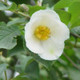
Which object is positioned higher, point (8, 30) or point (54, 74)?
point (8, 30)

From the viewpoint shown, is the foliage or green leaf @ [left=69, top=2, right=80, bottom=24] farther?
green leaf @ [left=69, top=2, right=80, bottom=24]

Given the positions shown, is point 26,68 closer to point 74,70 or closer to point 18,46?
point 18,46

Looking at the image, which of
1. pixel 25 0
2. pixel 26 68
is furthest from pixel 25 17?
pixel 26 68

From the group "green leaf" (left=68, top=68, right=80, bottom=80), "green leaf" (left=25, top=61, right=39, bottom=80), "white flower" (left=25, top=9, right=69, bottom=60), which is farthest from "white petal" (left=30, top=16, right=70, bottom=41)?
"green leaf" (left=68, top=68, right=80, bottom=80)

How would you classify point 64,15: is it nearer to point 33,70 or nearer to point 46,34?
point 46,34

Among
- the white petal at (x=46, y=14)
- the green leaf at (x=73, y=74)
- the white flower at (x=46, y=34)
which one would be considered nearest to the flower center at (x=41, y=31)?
the white flower at (x=46, y=34)

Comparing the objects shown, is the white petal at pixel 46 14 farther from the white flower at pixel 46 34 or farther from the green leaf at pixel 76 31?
the green leaf at pixel 76 31

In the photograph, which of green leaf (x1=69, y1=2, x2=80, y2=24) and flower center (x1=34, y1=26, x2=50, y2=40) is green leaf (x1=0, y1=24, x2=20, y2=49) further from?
green leaf (x1=69, y1=2, x2=80, y2=24)

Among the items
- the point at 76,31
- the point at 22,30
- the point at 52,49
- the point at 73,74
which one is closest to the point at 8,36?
the point at 22,30
